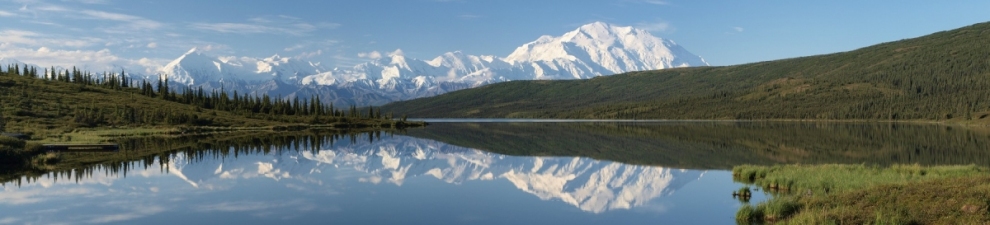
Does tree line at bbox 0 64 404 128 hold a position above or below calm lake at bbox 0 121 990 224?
above

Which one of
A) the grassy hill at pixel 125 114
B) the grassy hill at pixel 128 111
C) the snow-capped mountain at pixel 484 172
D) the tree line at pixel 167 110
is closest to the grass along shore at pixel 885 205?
the snow-capped mountain at pixel 484 172

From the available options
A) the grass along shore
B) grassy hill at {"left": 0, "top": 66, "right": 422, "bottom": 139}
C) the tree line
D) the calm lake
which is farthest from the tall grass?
the tree line

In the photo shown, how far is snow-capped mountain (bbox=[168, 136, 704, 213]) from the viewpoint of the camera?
125ft

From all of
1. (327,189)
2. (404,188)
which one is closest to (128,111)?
(327,189)

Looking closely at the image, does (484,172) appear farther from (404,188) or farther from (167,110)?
(167,110)

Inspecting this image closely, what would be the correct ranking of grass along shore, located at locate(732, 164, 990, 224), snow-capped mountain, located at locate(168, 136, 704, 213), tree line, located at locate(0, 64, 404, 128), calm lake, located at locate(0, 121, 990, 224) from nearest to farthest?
grass along shore, located at locate(732, 164, 990, 224) → calm lake, located at locate(0, 121, 990, 224) → snow-capped mountain, located at locate(168, 136, 704, 213) → tree line, located at locate(0, 64, 404, 128)

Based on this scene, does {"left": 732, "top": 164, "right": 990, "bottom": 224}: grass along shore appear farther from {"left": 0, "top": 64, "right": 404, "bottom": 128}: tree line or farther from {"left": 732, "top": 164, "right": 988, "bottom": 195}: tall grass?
{"left": 0, "top": 64, "right": 404, "bottom": 128}: tree line

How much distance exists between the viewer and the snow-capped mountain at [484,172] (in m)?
38.2

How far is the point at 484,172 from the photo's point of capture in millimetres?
50688

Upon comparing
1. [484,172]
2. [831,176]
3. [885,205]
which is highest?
[885,205]

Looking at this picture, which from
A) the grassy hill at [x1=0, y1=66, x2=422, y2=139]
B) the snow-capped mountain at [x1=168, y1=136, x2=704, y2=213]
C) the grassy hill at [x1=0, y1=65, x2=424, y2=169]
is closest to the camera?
the snow-capped mountain at [x1=168, y1=136, x2=704, y2=213]

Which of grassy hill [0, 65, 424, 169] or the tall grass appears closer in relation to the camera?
the tall grass

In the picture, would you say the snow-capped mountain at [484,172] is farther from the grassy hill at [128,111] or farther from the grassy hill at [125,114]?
the grassy hill at [128,111]

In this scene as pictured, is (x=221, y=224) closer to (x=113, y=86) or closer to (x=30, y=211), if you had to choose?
(x=30, y=211)
